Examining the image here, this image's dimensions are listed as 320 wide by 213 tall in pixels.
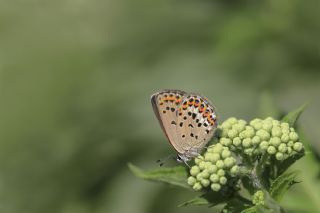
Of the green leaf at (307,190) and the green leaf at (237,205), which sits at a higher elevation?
the green leaf at (237,205)

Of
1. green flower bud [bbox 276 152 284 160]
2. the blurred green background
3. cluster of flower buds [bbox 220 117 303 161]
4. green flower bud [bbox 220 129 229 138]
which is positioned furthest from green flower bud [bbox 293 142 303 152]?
the blurred green background

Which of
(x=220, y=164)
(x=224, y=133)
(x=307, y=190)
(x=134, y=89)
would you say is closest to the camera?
(x=220, y=164)

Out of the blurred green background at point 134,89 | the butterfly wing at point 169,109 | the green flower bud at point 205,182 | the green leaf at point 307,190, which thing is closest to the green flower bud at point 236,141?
the green flower bud at point 205,182

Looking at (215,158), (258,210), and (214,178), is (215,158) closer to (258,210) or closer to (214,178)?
(214,178)

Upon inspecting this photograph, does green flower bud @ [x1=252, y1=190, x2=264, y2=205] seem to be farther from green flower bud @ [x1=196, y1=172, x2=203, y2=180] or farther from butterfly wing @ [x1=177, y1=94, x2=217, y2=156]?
butterfly wing @ [x1=177, y1=94, x2=217, y2=156]

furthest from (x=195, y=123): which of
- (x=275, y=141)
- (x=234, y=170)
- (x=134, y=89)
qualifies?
(x=134, y=89)

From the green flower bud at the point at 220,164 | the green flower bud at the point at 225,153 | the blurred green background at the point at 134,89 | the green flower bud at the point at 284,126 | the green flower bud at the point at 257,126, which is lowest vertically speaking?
the blurred green background at the point at 134,89

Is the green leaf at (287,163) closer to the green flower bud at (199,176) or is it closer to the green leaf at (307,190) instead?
the green flower bud at (199,176)
